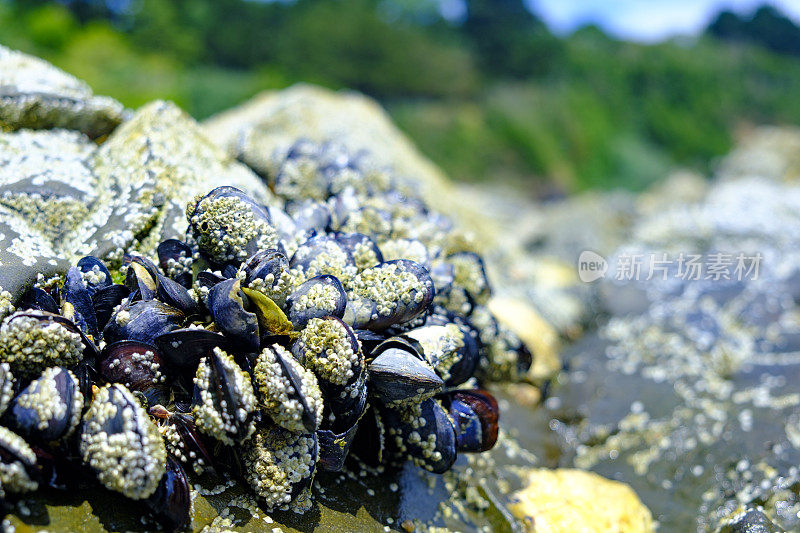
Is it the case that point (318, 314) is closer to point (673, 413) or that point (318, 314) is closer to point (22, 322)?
point (22, 322)

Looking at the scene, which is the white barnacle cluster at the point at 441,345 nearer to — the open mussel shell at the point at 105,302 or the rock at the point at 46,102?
the open mussel shell at the point at 105,302

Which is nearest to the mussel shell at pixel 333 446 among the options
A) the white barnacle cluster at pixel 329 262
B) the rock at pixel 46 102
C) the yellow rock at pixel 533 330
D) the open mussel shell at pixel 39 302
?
the white barnacle cluster at pixel 329 262

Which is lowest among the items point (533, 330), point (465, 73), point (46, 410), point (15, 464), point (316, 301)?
point (533, 330)

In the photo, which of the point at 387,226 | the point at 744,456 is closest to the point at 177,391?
the point at 387,226

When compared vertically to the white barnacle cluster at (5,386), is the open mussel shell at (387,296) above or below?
above

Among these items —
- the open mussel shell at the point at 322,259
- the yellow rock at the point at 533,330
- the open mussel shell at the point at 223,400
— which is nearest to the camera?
the open mussel shell at the point at 223,400

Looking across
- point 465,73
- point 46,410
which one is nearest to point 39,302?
point 46,410

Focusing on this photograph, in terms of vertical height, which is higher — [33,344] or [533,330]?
[33,344]

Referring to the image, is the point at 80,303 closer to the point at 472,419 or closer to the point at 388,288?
the point at 388,288
